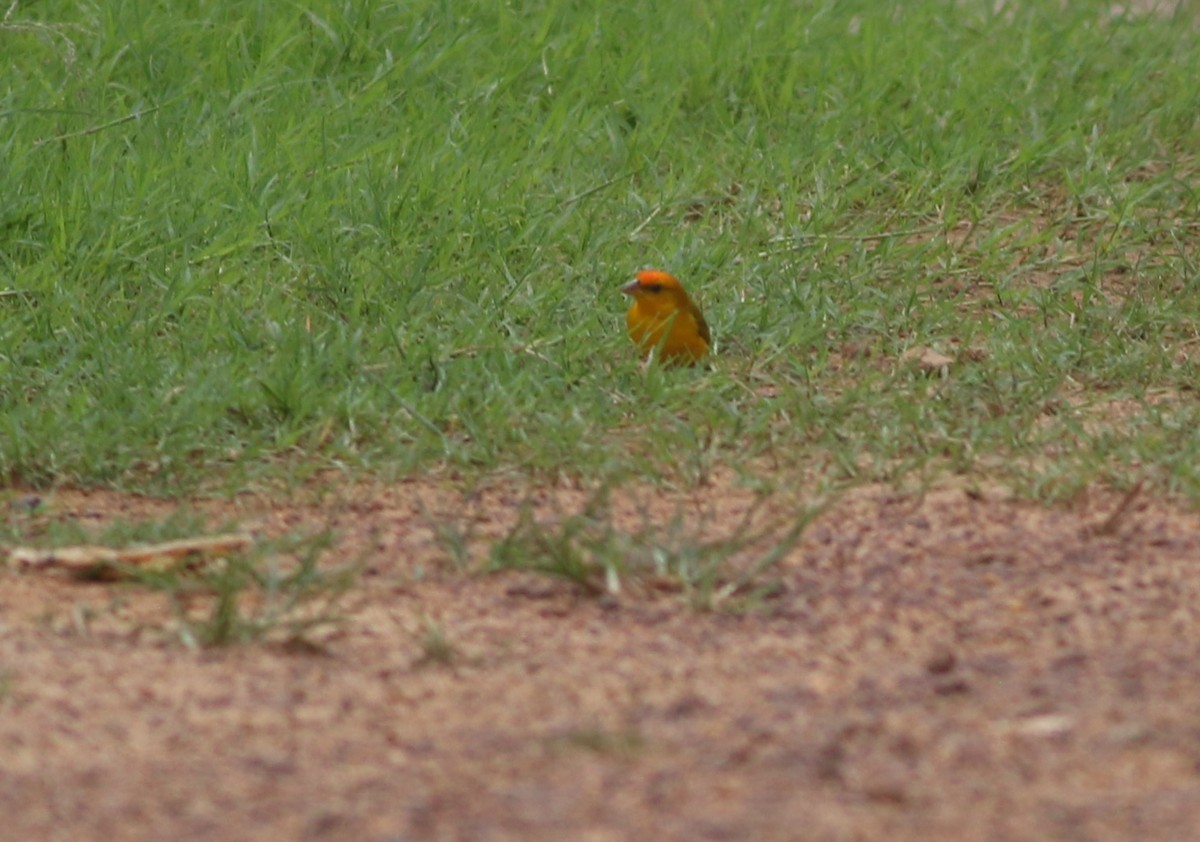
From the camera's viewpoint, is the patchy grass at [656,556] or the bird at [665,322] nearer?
the patchy grass at [656,556]

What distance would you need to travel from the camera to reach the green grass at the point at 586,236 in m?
4.26

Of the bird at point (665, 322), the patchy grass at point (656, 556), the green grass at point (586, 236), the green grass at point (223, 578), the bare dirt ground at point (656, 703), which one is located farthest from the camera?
the bird at point (665, 322)

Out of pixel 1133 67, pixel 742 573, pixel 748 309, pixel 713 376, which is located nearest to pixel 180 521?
pixel 742 573

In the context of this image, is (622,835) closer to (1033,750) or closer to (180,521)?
(1033,750)

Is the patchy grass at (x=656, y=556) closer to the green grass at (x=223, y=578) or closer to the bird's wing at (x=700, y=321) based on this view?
the green grass at (x=223, y=578)

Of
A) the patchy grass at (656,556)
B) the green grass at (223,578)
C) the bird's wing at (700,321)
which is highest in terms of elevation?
the bird's wing at (700,321)

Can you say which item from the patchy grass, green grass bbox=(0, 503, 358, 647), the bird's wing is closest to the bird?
the bird's wing

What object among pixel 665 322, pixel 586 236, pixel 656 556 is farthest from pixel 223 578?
pixel 586 236

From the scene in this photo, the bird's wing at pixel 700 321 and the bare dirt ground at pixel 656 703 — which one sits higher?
the bird's wing at pixel 700 321

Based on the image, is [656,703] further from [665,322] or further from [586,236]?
[586,236]

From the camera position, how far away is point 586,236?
17.8ft

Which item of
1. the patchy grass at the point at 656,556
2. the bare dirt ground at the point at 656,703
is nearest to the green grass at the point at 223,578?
the bare dirt ground at the point at 656,703

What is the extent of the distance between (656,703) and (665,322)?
201cm

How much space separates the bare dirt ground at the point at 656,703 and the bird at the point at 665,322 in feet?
3.30
